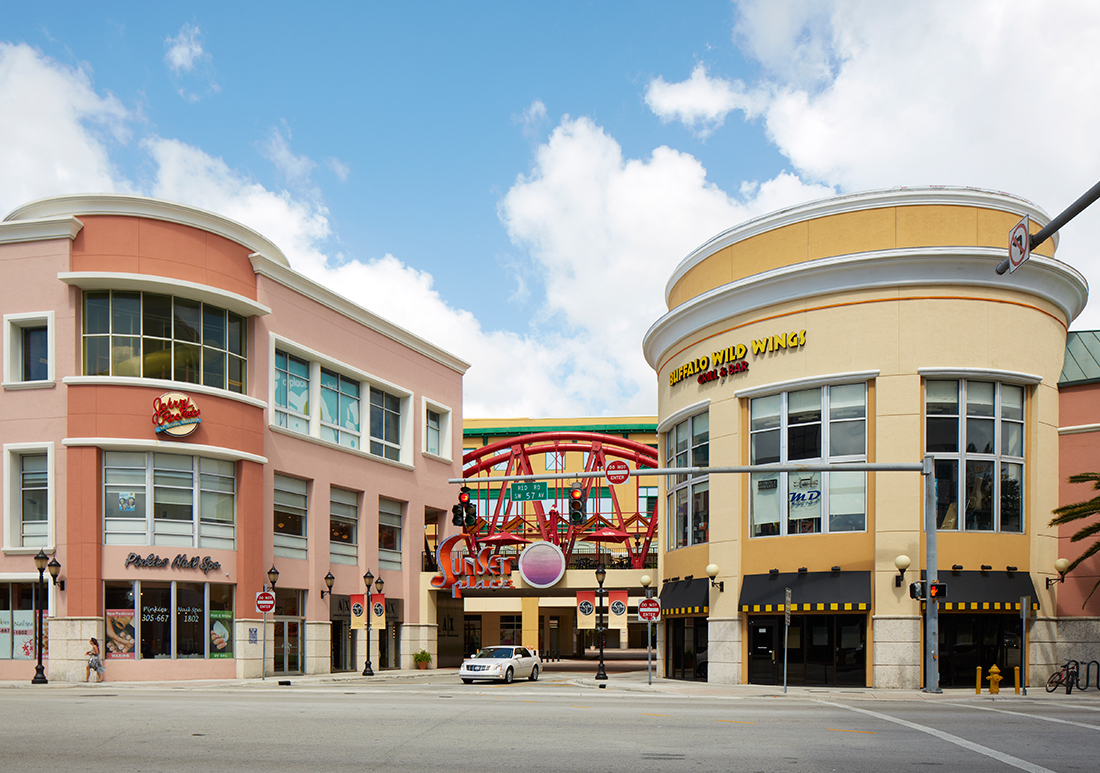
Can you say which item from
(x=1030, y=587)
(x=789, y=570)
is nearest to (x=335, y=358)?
(x=789, y=570)

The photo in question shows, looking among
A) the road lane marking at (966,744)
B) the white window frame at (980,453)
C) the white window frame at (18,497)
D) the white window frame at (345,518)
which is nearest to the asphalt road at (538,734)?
the road lane marking at (966,744)

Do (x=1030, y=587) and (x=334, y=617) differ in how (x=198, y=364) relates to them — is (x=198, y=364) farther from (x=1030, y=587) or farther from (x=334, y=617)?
(x=1030, y=587)

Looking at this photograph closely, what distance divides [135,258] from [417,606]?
23363 millimetres

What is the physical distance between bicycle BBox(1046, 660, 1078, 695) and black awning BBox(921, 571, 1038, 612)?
204 centimetres

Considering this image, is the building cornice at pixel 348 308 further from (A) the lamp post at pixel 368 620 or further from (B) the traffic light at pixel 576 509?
(B) the traffic light at pixel 576 509

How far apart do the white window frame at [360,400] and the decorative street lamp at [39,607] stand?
33.8 ft

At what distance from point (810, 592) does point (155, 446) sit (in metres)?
23.2

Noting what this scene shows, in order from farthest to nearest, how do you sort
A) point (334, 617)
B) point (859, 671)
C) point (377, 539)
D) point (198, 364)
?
1. point (377, 539)
2. point (334, 617)
3. point (198, 364)
4. point (859, 671)

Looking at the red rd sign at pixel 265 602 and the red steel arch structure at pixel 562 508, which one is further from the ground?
the red steel arch structure at pixel 562 508

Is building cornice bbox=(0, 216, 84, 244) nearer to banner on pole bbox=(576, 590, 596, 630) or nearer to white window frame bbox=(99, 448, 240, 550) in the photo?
white window frame bbox=(99, 448, 240, 550)

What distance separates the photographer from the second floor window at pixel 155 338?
3625 centimetres

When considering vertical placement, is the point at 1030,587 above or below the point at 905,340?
below

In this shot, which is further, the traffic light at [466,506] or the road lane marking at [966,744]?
the traffic light at [466,506]

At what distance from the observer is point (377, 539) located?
159ft
